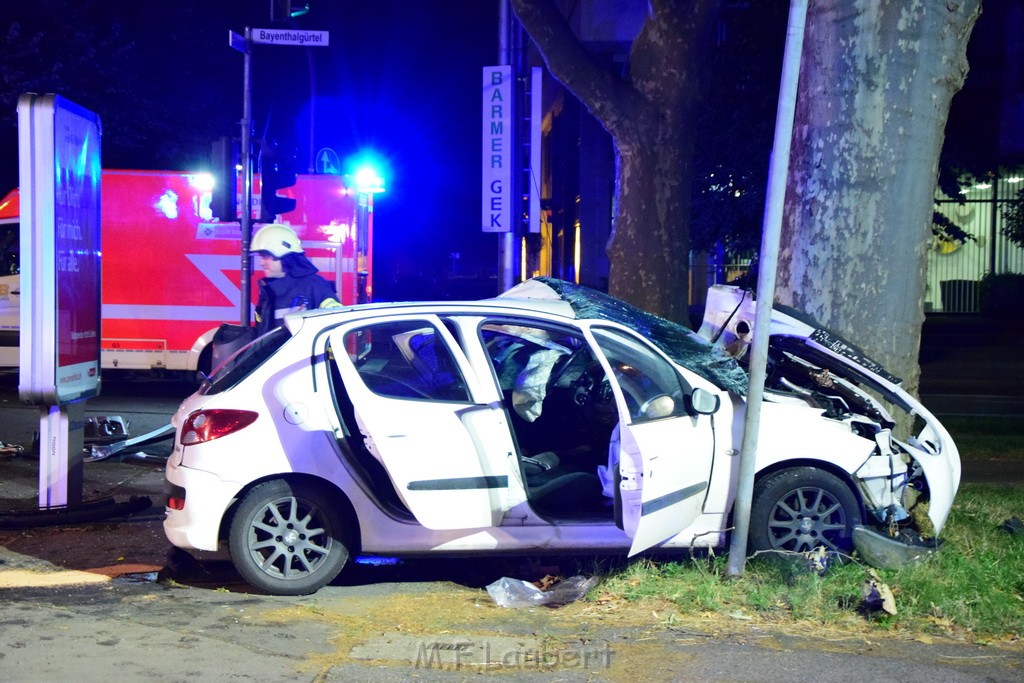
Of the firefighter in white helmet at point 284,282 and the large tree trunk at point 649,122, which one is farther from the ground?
the large tree trunk at point 649,122

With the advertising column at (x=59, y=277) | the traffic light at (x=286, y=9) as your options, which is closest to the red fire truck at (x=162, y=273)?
the traffic light at (x=286, y=9)

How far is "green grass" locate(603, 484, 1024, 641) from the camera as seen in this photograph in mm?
5336

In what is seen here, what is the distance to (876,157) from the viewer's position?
22.5ft

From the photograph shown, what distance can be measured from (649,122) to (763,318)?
5598 millimetres

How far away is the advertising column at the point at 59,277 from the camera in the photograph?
682cm

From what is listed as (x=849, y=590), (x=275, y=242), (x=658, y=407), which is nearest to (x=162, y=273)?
(x=275, y=242)

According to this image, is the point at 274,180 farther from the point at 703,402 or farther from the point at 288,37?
the point at 703,402

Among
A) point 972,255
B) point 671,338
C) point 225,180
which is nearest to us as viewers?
point 671,338

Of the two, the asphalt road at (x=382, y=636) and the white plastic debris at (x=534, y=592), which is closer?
the asphalt road at (x=382, y=636)

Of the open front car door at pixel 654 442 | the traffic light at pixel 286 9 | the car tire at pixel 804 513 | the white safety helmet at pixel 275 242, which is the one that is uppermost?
the traffic light at pixel 286 9

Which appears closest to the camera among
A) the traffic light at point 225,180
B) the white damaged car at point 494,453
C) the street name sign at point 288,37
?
the white damaged car at point 494,453

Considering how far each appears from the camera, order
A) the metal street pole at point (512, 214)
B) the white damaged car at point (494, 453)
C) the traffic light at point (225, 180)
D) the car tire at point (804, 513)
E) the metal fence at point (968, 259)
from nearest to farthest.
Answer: the white damaged car at point (494, 453), the car tire at point (804, 513), the traffic light at point (225, 180), the metal street pole at point (512, 214), the metal fence at point (968, 259)

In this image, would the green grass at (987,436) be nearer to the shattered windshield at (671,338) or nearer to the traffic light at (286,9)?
the shattered windshield at (671,338)

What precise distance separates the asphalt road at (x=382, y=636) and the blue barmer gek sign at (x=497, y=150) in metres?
9.25
